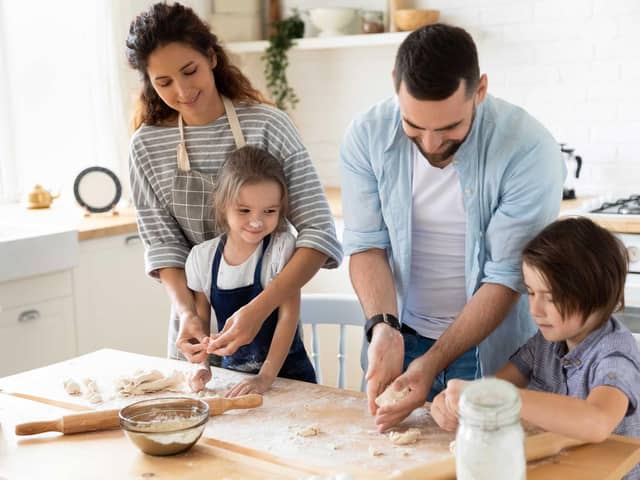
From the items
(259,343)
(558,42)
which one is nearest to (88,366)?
(259,343)

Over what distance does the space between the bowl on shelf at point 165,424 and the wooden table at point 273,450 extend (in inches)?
1.0

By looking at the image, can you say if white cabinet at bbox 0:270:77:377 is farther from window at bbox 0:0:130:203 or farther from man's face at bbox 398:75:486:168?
man's face at bbox 398:75:486:168

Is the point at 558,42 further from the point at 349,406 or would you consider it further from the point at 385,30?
the point at 349,406

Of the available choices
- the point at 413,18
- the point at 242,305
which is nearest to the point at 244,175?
the point at 242,305

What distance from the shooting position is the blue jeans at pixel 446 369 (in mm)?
2029

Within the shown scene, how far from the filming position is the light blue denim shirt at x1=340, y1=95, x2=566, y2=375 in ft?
5.91

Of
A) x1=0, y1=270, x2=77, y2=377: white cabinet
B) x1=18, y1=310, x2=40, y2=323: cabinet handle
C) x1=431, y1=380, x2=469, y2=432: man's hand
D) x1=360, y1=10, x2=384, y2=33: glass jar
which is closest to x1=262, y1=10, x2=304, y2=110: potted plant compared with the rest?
x1=360, y1=10, x2=384, y2=33: glass jar

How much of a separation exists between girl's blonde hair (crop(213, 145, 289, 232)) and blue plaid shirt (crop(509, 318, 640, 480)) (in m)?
0.66

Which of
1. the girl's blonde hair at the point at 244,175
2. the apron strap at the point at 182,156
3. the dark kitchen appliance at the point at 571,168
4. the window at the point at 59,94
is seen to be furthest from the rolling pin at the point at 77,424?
the window at the point at 59,94

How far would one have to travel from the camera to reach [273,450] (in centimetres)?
154

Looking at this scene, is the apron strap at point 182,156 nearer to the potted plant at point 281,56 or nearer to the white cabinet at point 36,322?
the white cabinet at point 36,322

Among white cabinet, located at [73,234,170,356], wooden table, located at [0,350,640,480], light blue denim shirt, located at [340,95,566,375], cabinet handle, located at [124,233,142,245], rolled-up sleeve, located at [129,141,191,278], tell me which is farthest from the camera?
cabinet handle, located at [124,233,142,245]

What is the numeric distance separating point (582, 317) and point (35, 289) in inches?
84.4

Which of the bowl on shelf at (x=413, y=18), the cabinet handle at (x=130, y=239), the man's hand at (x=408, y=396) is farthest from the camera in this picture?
the bowl on shelf at (x=413, y=18)
